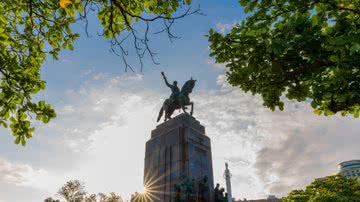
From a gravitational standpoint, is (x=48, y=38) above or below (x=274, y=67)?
→ above

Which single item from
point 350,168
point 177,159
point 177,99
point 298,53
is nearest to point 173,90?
point 177,99

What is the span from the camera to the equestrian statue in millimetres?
21041

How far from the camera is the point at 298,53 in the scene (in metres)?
6.38

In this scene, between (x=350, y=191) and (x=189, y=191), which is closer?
(x=189, y=191)

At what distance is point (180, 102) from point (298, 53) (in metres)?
14.9

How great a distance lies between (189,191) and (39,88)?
37.1 ft

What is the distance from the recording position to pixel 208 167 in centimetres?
1906

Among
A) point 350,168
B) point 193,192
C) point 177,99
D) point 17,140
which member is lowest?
point 193,192

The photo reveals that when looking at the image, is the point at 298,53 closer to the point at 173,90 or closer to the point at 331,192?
the point at 173,90

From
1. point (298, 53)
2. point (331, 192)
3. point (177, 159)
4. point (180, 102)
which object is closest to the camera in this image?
point (298, 53)

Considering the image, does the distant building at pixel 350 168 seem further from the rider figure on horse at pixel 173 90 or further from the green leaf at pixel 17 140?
the green leaf at pixel 17 140

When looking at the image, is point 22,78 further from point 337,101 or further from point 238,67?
point 337,101

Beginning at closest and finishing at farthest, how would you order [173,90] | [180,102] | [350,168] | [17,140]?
[17,140] < [180,102] < [173,90] < [350,168]

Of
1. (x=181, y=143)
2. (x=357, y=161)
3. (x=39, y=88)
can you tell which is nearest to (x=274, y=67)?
(x=39, y=88)
